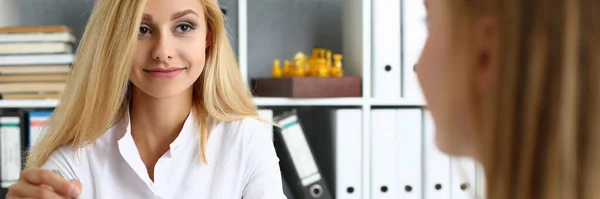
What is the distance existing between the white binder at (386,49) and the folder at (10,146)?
1055 mm

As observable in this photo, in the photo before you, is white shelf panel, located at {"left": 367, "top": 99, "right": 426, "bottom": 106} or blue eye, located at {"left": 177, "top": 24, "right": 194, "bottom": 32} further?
white shelf panel, located at {"left": 367, "top": 99, "right": 426, "bottom": 106}

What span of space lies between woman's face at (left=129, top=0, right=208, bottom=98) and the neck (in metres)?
0.04

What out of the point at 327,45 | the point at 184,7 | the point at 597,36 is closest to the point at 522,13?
the point at 597,36

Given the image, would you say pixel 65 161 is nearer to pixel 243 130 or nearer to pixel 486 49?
pixel 243 130

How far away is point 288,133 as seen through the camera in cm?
194

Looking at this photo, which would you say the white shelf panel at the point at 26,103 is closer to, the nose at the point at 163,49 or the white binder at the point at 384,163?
the nose at the point at 163,49

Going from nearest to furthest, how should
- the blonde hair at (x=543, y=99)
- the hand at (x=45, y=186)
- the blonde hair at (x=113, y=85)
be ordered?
the blonde hair at (x=543, y=99)
the hand at (x=45, y=186)
the blonde hair at (x=113, y=85)

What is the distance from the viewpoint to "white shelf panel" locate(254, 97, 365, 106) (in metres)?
1.97

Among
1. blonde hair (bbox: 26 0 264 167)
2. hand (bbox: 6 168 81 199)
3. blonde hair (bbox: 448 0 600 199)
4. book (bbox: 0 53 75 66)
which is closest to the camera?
blonde hair (bbox: 448 0 600 199)

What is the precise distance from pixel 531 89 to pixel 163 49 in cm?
92

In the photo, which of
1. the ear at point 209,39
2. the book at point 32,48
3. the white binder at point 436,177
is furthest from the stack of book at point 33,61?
the white binder at point 436,177

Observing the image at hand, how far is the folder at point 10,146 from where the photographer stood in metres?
1.92

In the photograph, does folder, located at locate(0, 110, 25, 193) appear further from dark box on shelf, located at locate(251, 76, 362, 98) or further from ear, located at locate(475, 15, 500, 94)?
ear, located at locate(475, 15, 500, 94)

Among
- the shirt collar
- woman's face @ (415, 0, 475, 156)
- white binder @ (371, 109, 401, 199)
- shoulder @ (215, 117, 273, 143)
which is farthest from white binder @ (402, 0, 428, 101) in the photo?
woman's face @ (415, 0, 475, 156)
